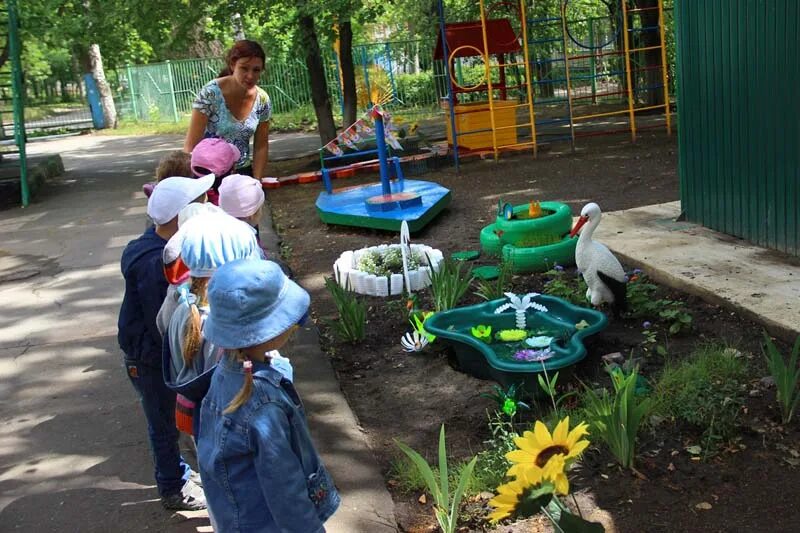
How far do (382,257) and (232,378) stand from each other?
391 cm

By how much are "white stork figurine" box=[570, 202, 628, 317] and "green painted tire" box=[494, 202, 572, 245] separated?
1.10 m

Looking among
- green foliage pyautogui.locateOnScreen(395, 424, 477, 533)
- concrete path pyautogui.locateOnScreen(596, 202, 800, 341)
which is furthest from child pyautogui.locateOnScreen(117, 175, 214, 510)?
concrete path pyautogui.locateOnScreen(596, 202, 800, 341)

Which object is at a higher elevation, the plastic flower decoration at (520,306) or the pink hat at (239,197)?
the pink hat at (239,197)

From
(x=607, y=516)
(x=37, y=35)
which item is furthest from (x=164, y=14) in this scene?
(x=607, y=516)

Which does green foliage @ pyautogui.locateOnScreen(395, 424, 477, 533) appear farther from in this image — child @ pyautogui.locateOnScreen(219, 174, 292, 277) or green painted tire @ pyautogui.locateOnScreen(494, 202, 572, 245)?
green painted tire @ pyautogui.locateOnScreen(494, 202, 572, 245)

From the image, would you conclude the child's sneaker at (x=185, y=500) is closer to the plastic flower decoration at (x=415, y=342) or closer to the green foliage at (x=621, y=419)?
the green foliage at (x=621, y=419)

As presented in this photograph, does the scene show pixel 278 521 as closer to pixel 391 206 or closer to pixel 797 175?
pixel 797 175

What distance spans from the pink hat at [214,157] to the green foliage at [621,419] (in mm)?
2089

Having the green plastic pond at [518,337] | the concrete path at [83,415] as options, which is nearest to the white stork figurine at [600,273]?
the green plastic pond at [518,337]

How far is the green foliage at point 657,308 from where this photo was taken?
4.42m

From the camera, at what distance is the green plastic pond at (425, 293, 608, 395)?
383 cm

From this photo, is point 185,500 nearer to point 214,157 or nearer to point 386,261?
point 214,157

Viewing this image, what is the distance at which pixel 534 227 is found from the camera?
5938mm

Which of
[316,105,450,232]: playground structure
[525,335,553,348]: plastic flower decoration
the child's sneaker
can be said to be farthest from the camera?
[316,105,450,232]: playground structure
